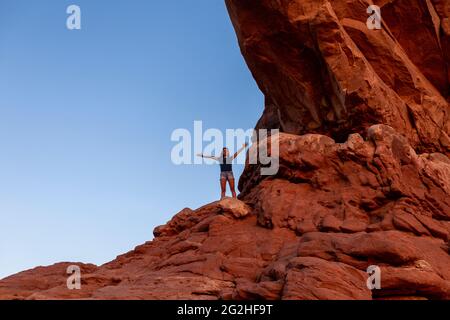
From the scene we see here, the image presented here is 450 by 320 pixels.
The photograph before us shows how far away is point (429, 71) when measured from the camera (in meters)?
25.5

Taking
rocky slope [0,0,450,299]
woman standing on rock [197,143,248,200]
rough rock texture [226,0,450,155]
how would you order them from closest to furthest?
rocky slope [0,0,450,299] < rough rock texture [226,0,450,155] < woman standing on rock [197,143,248,200]

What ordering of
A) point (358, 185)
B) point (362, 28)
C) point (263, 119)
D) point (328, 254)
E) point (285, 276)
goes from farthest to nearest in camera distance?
point (263, 119), point (362, 28), point (358, 185), point (328, 254), point (285, 276)

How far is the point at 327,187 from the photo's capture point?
771 inches

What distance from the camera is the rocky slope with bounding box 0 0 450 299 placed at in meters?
14.2

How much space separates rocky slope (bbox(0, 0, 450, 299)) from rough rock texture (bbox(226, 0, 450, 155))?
0.19 feet

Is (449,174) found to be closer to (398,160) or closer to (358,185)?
(398,160)

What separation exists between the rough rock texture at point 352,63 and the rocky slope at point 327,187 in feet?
0.19

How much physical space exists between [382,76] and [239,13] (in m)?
7.47

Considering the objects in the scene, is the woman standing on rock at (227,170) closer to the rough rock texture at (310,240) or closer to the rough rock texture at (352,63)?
the rough rock texture at (310,240)

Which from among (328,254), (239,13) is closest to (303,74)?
(239,13)

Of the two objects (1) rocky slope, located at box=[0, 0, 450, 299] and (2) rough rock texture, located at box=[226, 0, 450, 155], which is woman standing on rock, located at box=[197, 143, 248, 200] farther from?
(2) rough rock texture, located at box=[226, 0, 450, 155]

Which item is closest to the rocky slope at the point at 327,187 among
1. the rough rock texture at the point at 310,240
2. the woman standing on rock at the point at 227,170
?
the rough rock texture at the point at 310,240

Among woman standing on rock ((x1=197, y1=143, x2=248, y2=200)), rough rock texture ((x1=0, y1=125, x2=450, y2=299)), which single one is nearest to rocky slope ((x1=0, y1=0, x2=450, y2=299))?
rough rock texture ((x1=0, y1=125, x2=450, y2=299))

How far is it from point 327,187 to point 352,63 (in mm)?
6330
